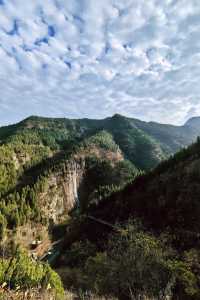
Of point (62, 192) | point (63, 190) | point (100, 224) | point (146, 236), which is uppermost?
point (146, 236)

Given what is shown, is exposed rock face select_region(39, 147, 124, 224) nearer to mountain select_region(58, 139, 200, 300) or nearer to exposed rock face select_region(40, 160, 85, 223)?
exposed rock face select_region(40, 160, 85, 223)

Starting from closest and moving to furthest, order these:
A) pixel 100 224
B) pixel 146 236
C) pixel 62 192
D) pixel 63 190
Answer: pixel 146 236 → pixel 100 224 → pixel 62 192 → pixel 63 190

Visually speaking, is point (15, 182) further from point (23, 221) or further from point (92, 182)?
point (92, 182)

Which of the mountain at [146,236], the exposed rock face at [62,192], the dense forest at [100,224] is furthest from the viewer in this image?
the exposed rock face at [62,192]

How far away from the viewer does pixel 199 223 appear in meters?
28.7

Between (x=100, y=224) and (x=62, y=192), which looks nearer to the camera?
(x=100, y=224)

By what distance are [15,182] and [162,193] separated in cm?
8535

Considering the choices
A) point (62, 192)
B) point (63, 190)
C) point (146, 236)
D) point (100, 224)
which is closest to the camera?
point (146, 236)

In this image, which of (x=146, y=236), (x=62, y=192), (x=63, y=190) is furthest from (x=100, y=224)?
(x=63, y=190)

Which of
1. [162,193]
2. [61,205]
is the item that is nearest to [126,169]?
[61,205]

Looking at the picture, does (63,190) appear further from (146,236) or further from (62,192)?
(146,236)

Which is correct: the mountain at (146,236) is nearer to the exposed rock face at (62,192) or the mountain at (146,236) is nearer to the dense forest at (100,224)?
the dense forest at (100,224)

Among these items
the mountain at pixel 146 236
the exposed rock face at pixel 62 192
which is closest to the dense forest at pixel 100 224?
the mountain at pixel 146 236

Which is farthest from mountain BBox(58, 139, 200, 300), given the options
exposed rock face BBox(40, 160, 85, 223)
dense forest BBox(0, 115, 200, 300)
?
exposed rock face BBox(40, 160, 85, 223)
